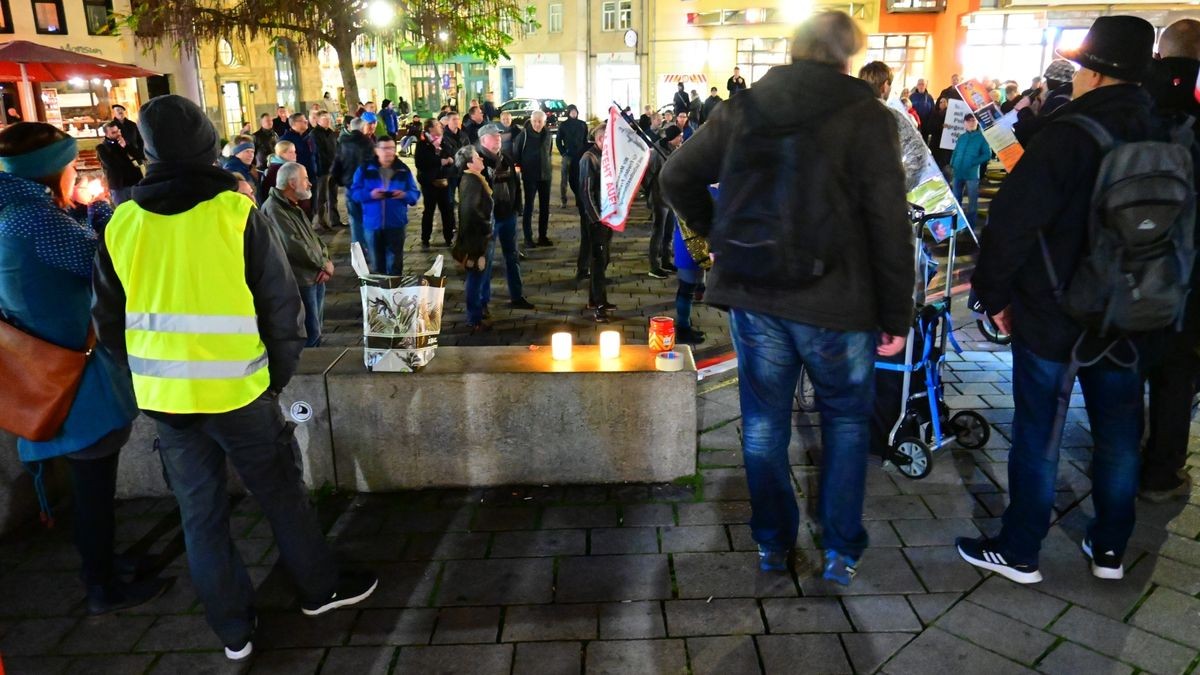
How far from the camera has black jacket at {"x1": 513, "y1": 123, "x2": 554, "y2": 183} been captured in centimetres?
1222

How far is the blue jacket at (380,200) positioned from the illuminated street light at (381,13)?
1398cm

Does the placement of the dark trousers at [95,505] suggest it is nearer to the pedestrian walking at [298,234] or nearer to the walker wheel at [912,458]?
the pedestrian walking at [298,234]

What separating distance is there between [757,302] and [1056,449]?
1.34 m

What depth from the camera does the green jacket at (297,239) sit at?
6.05 meters

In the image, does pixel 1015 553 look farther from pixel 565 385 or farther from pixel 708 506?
pixel 565 385

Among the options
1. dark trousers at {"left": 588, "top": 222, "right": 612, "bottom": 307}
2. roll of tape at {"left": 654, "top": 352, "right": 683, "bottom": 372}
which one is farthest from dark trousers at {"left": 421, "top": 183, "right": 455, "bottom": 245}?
roll of tape at {"left": 654, "top": 352, "right": 683, "bottom": 372}

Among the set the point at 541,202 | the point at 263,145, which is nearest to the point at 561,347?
A: the point at 541,202

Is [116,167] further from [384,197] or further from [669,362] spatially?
[669,362]

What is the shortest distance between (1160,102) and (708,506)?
9.94ft

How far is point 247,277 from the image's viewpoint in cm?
297

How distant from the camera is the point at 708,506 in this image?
427 cm

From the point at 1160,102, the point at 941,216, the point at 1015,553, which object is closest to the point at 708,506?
the point at 1015,553

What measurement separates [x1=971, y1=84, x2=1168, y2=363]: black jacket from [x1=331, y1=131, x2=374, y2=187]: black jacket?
29.2 feet

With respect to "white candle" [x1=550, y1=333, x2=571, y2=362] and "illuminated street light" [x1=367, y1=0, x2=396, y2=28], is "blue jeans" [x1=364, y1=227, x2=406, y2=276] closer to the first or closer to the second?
"white candle" [x1=550, y1=333, x2=571, y2=362]
